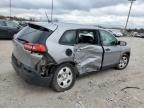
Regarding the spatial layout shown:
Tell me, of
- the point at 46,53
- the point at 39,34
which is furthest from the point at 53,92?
the point at 39,34

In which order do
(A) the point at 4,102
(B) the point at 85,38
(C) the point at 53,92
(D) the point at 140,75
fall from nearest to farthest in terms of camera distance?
(A) the point at 4,102, (C) the point at 53,92, (B) the point at 85,38, (D) the point at 140,75

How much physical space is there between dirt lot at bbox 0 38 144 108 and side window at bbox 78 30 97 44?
1.16 m

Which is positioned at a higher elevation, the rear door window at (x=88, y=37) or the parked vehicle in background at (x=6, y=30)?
the rear door window at (x=88, y=37)

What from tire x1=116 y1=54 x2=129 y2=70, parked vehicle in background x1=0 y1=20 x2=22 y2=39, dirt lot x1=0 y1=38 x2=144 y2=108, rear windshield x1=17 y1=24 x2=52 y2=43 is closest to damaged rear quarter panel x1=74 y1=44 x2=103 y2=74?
dirt lot x1=0 y1=38 x2=144 y2=108

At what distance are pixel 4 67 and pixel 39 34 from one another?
2738mm

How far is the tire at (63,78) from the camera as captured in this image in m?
4.66

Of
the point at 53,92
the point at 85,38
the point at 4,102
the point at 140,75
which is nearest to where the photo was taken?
the point at 4,102

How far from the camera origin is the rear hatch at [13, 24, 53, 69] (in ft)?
14.3

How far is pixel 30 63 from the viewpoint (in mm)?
4445

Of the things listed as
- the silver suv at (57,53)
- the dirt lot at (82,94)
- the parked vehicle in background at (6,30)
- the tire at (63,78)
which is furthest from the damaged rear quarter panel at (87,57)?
the parked vehicle in background at (6,30)

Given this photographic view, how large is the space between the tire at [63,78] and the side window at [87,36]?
796mm

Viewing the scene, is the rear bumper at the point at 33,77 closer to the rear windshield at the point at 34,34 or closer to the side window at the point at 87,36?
the rear windshield at the point at 34,34

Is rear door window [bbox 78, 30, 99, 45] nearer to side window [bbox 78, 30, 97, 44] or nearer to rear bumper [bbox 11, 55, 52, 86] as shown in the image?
side window [bbox 78, 30, 97, 44]

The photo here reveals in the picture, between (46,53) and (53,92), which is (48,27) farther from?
(53,92)
